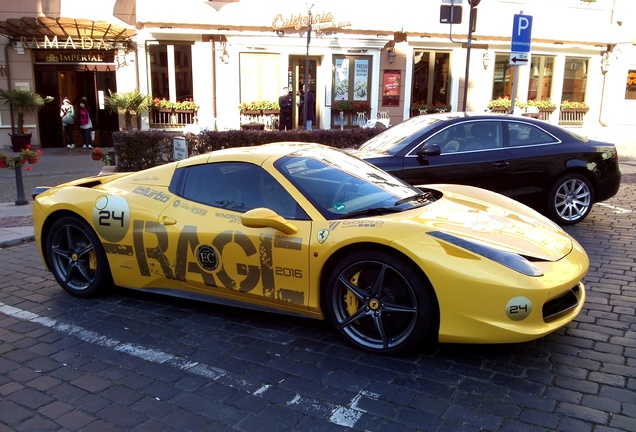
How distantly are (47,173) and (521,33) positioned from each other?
10.6 metres

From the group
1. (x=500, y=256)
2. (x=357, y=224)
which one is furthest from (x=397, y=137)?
(x=500, y=256)

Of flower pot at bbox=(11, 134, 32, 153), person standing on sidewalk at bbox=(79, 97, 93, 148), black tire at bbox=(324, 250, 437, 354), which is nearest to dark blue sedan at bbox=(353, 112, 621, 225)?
black tire at bbox=(324, 250, 437, 354)

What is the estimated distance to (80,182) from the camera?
5379mm

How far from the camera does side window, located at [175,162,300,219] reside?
13.9 feet

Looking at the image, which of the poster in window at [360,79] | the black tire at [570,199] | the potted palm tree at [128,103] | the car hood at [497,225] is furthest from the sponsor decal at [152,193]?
the poster in window at [360,79]

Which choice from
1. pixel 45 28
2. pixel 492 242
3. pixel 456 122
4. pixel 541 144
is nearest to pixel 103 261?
pixel 492 242

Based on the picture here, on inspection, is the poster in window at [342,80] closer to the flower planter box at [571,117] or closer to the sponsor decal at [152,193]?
the flower planter box at [571,117]

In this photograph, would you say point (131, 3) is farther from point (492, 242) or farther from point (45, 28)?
point (492, 242)

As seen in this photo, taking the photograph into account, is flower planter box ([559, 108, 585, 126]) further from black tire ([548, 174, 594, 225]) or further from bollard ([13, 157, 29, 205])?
bollard ([13, 157, 29, 205])

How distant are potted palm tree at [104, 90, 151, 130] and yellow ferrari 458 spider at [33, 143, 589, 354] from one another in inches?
493

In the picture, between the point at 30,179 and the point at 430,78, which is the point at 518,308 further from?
the point at 430,78

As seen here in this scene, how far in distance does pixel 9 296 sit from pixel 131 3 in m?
15.1

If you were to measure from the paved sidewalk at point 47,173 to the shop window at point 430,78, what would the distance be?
20.1 feet

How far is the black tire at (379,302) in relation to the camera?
3.65m
